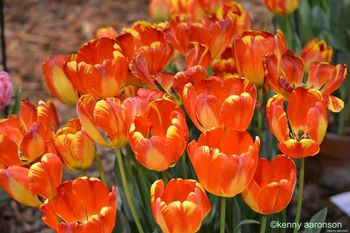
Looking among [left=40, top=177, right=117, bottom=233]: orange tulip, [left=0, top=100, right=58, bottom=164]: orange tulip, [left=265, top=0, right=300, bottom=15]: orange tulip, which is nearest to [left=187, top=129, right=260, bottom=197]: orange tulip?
[left=40, top=177, right=117, bottom=233]: orange tulip

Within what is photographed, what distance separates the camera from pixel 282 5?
57.0 inches

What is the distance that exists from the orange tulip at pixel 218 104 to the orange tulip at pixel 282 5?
1.83ft

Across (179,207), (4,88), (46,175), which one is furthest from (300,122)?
(4,88)

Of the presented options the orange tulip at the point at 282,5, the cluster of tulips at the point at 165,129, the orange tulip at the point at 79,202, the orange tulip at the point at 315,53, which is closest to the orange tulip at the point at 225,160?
the cluster of tulips at the point at 165,129

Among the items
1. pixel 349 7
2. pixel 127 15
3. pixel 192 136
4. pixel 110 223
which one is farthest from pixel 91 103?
pixel 127 15

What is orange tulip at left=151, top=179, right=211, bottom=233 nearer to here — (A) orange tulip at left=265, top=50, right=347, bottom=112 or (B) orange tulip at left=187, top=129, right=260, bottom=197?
(B) orange tulip at left=187, top=129, right=260, bottom=197

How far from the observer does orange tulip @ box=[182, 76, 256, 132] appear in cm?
87

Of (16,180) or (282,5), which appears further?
(282,5)

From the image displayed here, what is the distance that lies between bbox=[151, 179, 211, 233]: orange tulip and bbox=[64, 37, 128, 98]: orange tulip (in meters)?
0.22

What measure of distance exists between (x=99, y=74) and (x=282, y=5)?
0.60 m

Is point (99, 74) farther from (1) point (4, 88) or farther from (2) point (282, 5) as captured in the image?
(2) point (282, 5)

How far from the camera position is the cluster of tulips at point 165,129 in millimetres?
814

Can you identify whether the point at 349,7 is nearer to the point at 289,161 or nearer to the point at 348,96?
the point at 348,96

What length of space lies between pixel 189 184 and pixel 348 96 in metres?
1.16
